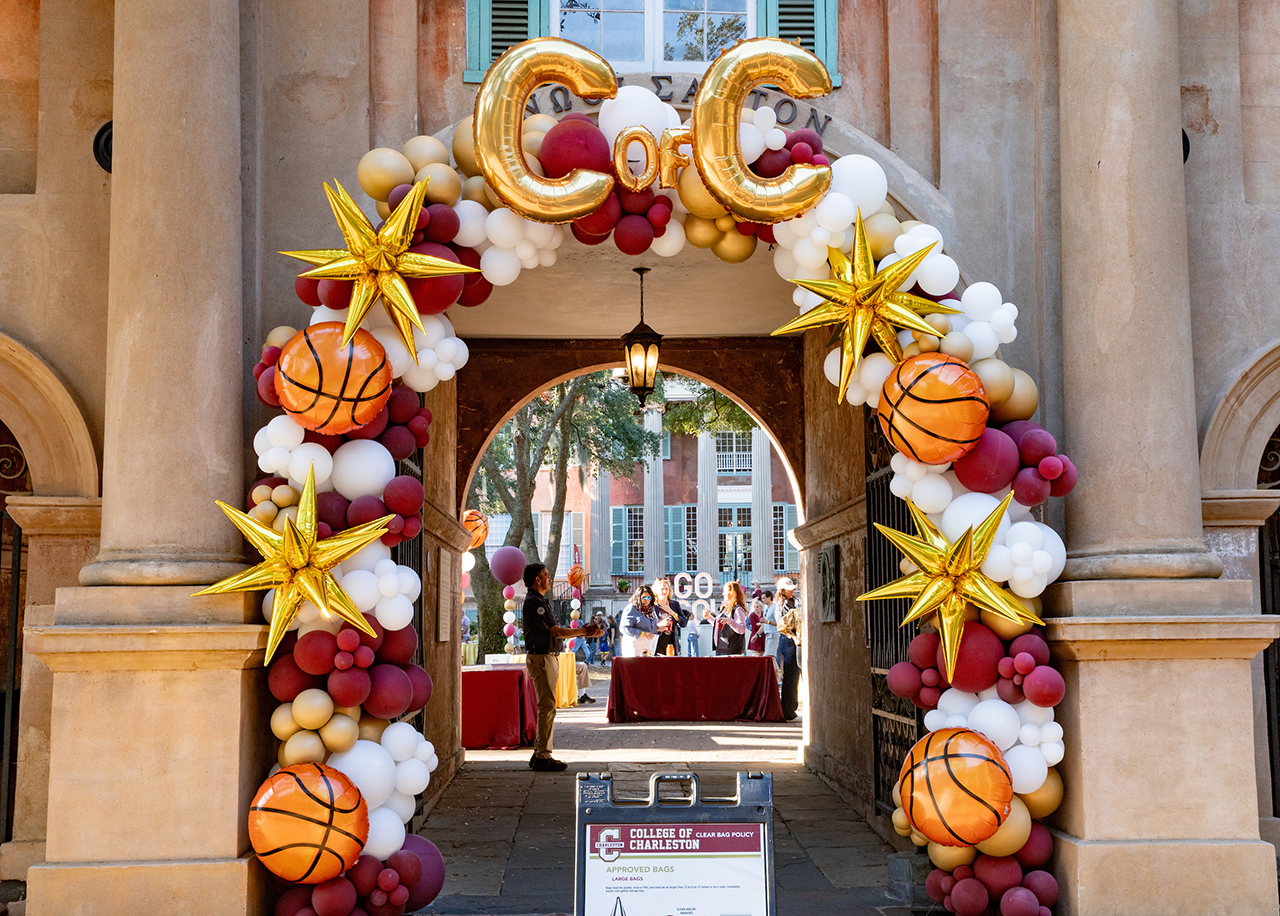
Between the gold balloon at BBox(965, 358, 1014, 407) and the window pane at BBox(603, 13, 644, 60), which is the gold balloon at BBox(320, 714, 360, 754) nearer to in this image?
the gold balloon at BBox(965, 358, 1014, 407)

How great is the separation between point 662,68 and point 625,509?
39784 mm

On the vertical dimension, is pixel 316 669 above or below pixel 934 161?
below

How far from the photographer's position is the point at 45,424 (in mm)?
6797

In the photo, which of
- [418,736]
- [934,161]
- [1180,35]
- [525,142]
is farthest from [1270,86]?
[418,736]

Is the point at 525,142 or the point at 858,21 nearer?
the point at 525,142

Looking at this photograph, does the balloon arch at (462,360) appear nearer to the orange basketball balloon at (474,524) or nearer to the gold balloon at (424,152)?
the gold balloon at (424,152)

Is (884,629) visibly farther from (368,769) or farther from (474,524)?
(474,524)

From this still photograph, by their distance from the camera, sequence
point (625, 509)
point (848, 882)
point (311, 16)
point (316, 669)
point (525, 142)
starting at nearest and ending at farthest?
1. point (316, 669)
2. point (525, 142)
3. point (311, 16)
4. point (848, 882)
5. point (625, 509)

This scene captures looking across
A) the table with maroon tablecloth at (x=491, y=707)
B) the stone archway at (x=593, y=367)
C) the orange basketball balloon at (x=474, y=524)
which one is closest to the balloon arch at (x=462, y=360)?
the stone archway at (x=593, y=367)

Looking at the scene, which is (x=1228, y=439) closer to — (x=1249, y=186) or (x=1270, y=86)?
(x=1249, y=186)

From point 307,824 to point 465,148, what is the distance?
10.6 ft

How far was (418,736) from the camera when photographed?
230 inches

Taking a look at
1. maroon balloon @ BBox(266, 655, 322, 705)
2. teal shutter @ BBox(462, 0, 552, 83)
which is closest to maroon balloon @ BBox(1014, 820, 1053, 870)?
maroon balloon @ BBox(266, 655, 322, 705)

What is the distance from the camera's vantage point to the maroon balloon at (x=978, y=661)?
229 inches
